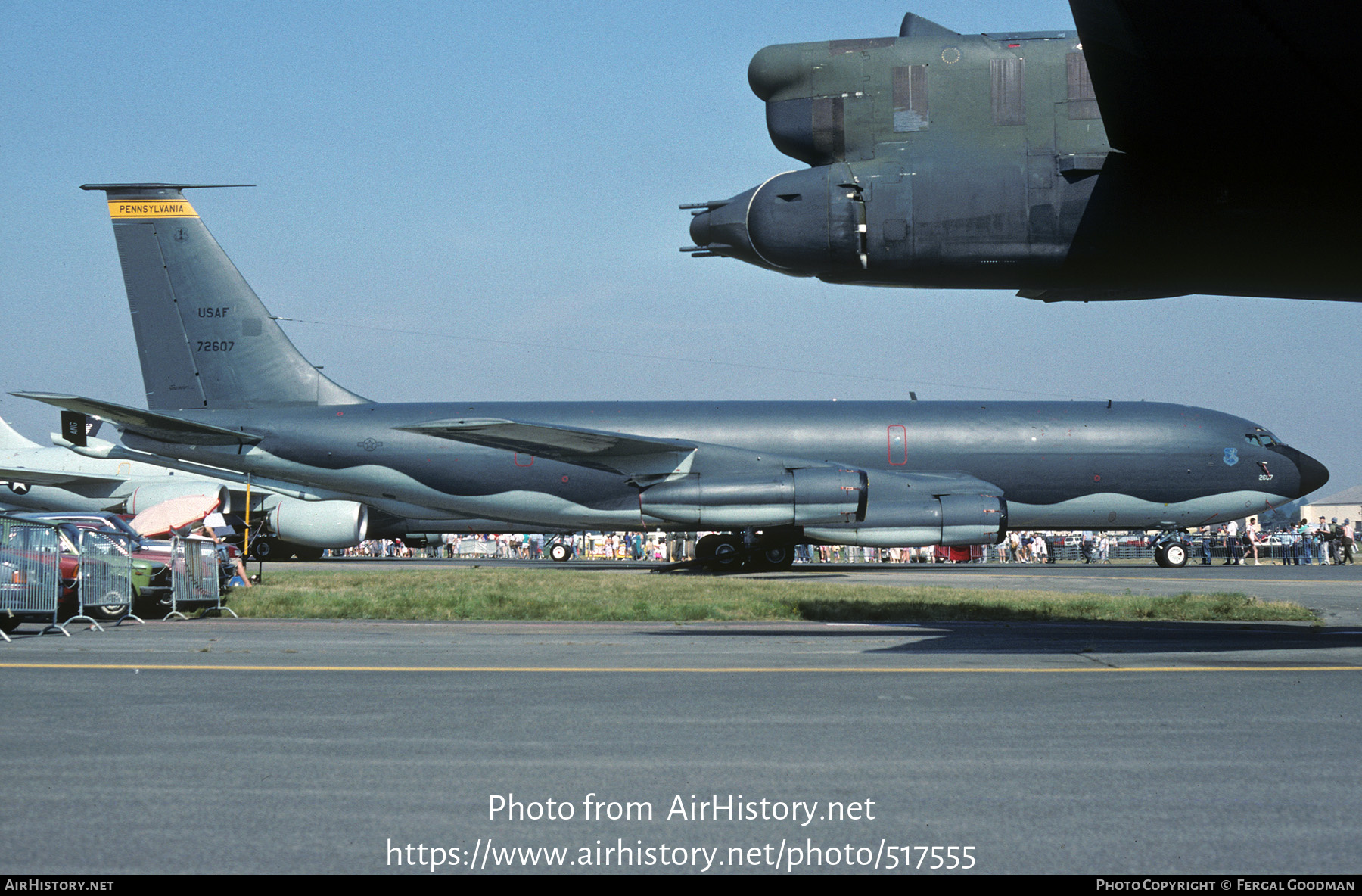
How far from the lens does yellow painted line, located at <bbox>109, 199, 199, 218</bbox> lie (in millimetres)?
26297

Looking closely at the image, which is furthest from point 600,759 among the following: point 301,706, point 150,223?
point 150,223

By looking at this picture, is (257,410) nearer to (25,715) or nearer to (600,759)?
A: (25,715)

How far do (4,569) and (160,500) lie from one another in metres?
23.6

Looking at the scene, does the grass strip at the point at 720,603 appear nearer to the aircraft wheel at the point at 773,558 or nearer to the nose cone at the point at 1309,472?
the aircraft wheel at the point at 773,558

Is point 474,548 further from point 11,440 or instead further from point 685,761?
point 685,761

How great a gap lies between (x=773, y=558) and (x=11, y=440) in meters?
32.7

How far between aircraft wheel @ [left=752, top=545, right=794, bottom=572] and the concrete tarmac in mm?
17751

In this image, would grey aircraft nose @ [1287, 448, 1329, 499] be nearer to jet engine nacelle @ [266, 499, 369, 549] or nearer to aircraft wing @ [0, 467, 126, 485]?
jet engine nacelle @ [266, 499, 369, 549]

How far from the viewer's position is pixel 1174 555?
30469mm

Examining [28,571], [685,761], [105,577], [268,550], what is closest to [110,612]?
[105,577]

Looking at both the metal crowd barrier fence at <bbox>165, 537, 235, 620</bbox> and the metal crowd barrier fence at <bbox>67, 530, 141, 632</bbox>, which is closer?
the metal crowd barrier fence at <bbox>67, 530, 141, 632</bbox>

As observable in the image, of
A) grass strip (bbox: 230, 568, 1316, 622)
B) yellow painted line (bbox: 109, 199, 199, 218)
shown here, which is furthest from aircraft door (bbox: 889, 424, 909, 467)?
yellow painted line (bbox: 109, 199, 199, 218)

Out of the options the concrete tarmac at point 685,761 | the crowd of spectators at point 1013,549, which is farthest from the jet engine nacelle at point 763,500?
the crowd of spectators at point 1013,549

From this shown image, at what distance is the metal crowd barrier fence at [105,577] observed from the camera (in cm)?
1359
